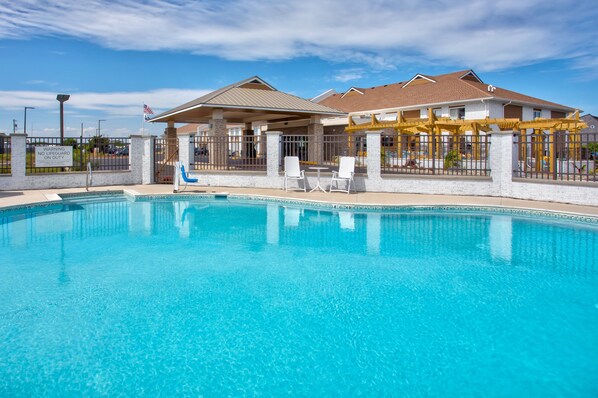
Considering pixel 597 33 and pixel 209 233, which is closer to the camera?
pixel 209 233

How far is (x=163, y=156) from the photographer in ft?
61.1

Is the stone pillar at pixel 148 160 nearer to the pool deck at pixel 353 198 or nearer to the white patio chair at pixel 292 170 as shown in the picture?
the pool deck at pixel 353 198

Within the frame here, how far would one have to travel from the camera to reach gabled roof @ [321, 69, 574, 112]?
3064cm

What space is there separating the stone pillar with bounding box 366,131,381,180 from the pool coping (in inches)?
121

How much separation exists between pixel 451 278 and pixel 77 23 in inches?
681

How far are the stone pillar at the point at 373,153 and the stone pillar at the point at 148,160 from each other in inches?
329

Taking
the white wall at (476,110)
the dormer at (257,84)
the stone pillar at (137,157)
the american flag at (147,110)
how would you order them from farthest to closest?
1. the white wall at (476,110)
2. the american flag at (147,110)
3. the dormer at (257,84)
4. the stone pillar at (137,157)

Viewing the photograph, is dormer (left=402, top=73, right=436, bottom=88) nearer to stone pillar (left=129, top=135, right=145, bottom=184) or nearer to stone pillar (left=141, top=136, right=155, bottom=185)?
stone pillar (left=141, top=136, right=155, bottom=185)

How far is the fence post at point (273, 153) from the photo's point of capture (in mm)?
16281

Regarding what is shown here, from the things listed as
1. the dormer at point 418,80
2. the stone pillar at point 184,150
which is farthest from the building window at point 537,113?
the stone pillar at point 184,150

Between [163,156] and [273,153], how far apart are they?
5187 mm

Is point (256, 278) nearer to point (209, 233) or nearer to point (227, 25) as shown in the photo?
point (209, 233)

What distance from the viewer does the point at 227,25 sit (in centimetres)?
1898

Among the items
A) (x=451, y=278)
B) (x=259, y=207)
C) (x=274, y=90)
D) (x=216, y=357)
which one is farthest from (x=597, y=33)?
(x=216, y=357)
